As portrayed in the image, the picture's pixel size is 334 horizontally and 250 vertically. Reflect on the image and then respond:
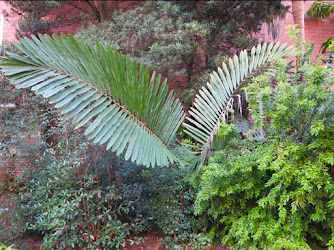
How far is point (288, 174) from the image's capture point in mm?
2033

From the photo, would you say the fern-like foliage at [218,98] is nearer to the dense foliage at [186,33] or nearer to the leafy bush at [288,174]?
the leafy bush at [288,174]

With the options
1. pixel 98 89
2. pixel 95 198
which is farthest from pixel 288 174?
pixel 95 198

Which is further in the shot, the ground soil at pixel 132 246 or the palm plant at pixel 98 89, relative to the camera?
the ground soil at pixel 132 246

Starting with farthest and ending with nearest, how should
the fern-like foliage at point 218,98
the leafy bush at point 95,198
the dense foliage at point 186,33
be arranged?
1. the dense foliage at point 186,33
2. the fern-like foliage at point 218,98
3. the leafy bush at point 95,198

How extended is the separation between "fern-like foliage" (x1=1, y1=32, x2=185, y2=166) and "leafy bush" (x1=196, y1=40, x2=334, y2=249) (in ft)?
2.30

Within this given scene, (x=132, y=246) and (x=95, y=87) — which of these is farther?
(x=132, y=246)

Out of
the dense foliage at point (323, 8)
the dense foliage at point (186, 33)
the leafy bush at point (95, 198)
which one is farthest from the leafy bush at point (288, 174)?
the dense foliage at point (323, 8)

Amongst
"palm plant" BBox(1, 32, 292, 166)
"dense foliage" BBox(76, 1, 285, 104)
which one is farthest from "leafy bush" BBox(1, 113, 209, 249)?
"dense foliage" BBox(76, 1, 285, 104)

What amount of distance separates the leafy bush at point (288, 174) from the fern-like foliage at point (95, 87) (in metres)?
0.70

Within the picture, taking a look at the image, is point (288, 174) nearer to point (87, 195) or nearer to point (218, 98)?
point (218, 98)

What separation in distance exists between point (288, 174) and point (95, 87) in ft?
5.38

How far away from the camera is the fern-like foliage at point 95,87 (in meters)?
2.17

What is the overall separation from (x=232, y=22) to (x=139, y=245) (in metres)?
4.88

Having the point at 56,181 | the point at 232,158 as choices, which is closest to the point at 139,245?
the point at 56,181
